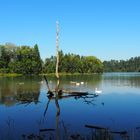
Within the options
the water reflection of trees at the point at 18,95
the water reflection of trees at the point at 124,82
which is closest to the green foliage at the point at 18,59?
the water reflection of trees at the point at 124,82

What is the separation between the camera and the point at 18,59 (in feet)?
466

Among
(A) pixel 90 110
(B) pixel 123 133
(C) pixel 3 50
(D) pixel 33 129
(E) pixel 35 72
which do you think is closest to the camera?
(B) pixel 123 133

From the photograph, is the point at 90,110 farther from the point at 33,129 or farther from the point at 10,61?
the point at 10,61

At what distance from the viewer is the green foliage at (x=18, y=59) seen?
452 ft

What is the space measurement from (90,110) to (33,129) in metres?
8.88

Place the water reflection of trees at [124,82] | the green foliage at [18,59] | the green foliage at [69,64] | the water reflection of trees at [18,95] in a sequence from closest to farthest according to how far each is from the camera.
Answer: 1. the water reflection of trees at [18,95]
2. the water reflection of trees at [124,82]
3. the green foliage at [18,59]
4. the green foliage at [69,64]

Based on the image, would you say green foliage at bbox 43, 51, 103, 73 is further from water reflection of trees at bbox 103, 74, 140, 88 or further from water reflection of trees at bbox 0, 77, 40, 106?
water reflection of trees at bbox 0, 77, 40, 106

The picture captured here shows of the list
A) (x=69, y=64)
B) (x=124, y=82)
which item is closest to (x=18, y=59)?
(x=69, y=64)

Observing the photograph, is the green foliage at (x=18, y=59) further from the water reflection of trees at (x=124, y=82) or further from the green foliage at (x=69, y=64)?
the water reflection of trees at (x=124, y=82)

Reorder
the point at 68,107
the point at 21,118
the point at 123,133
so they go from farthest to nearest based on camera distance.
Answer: the point at 68,107 → the point at 21,118 → the point at 123,133

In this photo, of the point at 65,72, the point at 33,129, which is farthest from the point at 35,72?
the point at 33,129

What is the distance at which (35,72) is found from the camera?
147 m

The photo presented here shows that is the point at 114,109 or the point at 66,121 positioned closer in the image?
the point at 66,121

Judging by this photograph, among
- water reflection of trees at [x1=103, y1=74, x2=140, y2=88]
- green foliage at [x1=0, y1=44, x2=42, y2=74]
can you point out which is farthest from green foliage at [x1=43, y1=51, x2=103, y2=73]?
water reflection of trees at [x1=103, y1=74, x2=140, y2=88]
